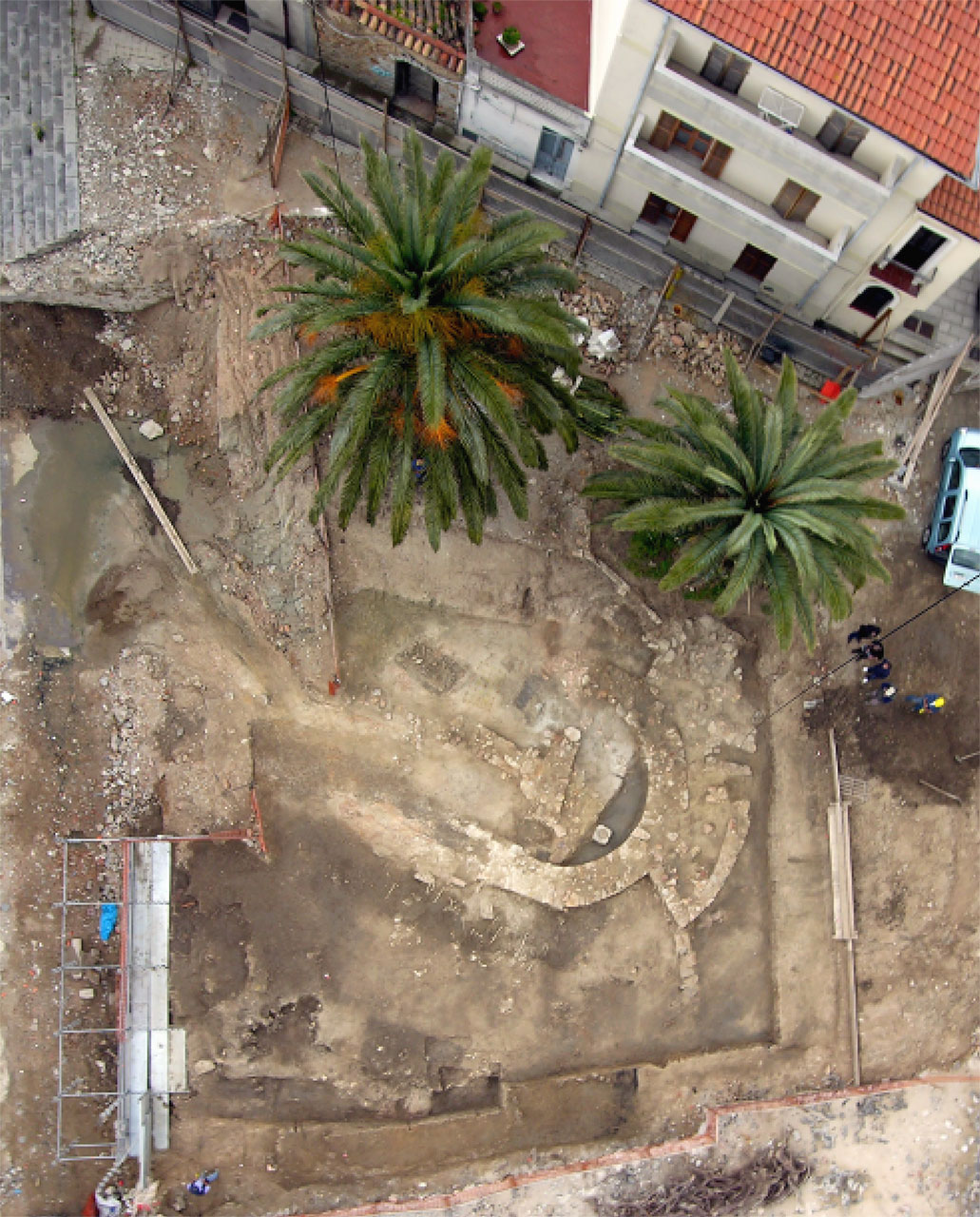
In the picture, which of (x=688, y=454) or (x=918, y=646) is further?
(x=918, y=646)

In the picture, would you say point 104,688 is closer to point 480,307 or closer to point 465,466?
point 465,466

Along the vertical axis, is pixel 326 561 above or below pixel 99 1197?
above

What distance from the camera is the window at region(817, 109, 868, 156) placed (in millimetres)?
17797

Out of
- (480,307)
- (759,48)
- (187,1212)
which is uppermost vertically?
(759,48)

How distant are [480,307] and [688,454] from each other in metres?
4.99

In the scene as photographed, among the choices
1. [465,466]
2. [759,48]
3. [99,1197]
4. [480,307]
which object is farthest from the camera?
[99,1197]

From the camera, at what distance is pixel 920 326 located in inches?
896

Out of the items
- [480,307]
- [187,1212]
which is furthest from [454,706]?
[187,1212]

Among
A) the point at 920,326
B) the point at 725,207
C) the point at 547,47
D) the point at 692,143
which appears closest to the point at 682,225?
the point at 725,207

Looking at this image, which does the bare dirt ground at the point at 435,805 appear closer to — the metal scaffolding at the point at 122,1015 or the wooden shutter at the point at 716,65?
the metal scaffolding at the point at 122,1015

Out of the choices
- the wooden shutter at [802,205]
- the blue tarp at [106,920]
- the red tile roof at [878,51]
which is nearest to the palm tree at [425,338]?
the red tile roof at [878,51]

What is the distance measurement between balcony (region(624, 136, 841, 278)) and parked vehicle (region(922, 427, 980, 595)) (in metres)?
5.99

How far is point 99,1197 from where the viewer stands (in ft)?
72.3

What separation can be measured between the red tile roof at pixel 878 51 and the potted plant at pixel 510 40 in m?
4.32
